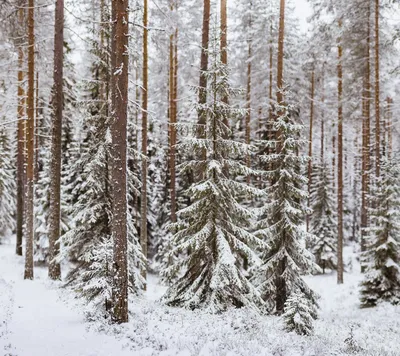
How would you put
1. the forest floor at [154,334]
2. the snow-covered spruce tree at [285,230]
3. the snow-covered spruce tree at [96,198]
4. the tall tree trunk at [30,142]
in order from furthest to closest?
the tall tree trunk at [30,142]
the snow-covered spruce tree at [285,230]
the snow-covered spruce tree at [96,198]
the forest floor at [154,334]

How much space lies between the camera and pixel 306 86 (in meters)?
28.2

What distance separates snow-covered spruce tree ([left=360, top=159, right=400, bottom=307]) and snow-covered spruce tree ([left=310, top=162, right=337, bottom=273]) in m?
11.7

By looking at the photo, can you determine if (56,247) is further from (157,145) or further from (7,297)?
(157,145)

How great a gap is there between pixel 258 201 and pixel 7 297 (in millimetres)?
18800

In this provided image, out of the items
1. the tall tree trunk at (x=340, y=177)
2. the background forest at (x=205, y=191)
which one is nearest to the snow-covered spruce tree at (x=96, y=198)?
the background forest at (x=205, y=191)

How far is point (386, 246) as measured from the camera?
16281 mm

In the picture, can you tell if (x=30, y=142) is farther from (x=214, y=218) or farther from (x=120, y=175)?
(x=214, y=218)

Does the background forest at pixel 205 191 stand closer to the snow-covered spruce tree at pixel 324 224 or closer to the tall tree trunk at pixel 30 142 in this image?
the tall tree trunk at pixel 30 142

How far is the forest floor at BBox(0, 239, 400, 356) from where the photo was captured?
7145mm

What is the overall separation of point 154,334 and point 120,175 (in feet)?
12.2

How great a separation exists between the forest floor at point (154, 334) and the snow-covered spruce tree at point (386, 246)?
4.06 meters

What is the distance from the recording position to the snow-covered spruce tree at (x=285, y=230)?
46.0ft

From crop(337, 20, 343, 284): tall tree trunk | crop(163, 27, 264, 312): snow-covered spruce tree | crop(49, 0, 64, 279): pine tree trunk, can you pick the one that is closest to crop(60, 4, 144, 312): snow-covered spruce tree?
crop(49, 0, 64, 279): pine tree trunk

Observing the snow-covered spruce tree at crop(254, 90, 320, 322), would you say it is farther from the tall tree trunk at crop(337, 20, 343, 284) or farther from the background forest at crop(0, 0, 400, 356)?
the tall tree trunk at crop(337, 20, 343, 284)
